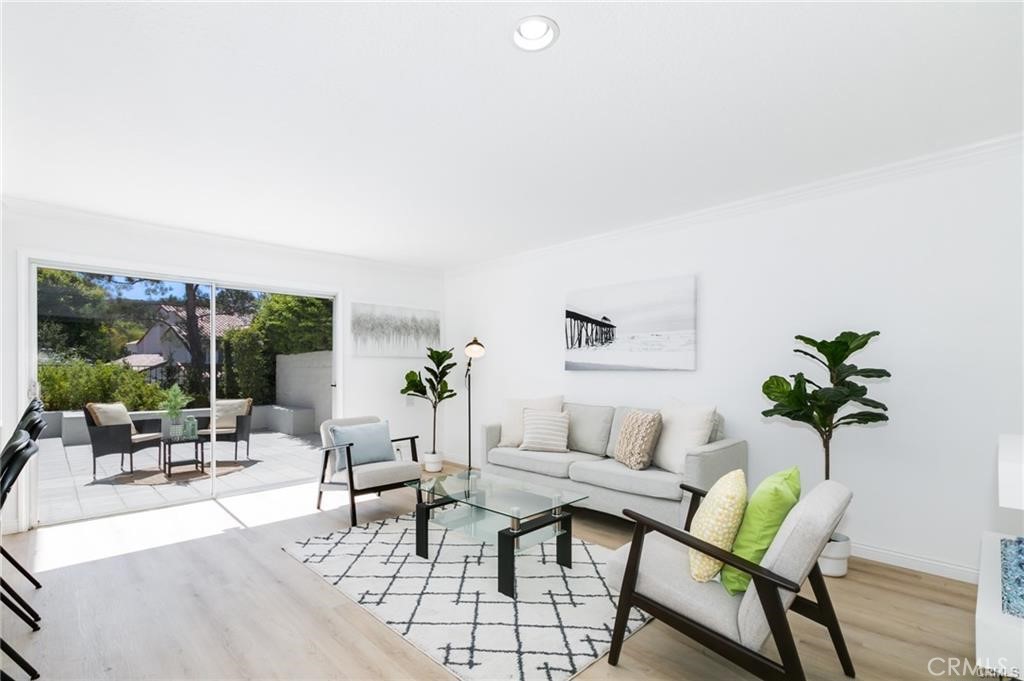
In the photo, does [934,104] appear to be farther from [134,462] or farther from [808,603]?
[134,462]

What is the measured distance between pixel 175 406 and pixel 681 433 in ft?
14.7

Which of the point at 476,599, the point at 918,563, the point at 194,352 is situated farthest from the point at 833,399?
the point at 194,352

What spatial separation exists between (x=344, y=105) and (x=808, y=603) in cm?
310

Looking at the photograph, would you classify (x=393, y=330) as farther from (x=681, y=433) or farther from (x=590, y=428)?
(x=681, y=433)

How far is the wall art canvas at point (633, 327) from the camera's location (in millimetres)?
4285

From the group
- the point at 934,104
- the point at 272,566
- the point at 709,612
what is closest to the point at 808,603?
the point at 709,612

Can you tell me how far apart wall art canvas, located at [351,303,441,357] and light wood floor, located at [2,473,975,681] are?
2.62m

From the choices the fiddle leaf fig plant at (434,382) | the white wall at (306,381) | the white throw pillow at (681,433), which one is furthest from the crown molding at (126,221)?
the white throw pillow at (681,433)

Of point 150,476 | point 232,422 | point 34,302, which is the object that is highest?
point 34,302

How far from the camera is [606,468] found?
383 centimetres

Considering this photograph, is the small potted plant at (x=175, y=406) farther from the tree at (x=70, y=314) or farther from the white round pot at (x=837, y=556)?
the white round pot at (x=837, y=556)

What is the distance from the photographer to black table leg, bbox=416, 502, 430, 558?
3.29m

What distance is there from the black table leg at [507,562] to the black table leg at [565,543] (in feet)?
1.58

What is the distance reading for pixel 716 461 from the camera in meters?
3.46
